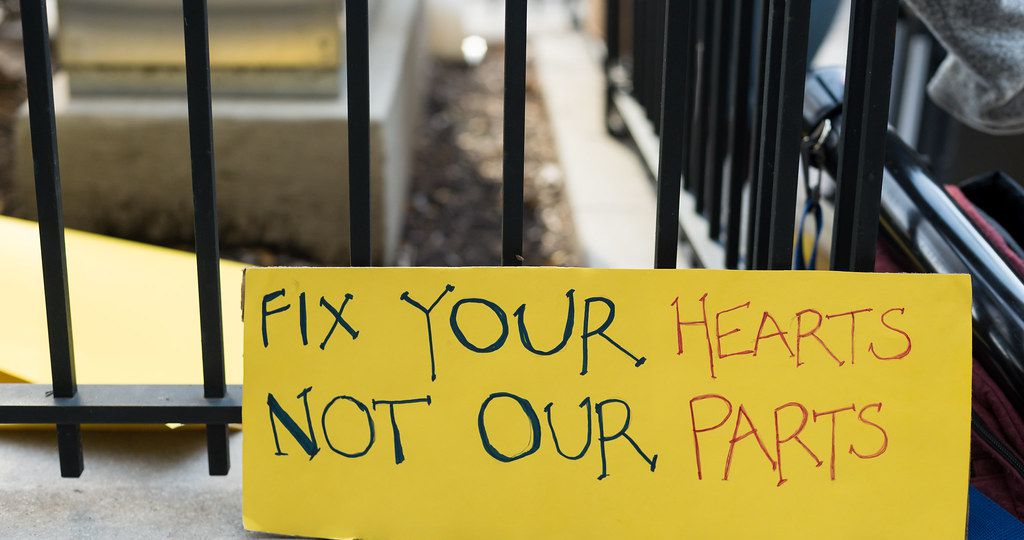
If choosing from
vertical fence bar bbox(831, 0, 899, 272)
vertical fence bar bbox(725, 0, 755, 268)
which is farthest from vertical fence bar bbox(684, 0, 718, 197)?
vertical fence bar bbox(831, 0, 899, 272)

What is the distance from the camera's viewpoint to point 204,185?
143 cm

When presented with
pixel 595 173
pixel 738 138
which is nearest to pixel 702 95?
pixel 738 138

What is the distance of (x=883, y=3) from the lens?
1.34m

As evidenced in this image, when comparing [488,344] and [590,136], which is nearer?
[488,344]

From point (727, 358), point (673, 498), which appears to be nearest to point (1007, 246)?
point (727, 358)

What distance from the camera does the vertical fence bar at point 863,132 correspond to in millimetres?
1358

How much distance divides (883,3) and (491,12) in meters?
7.14

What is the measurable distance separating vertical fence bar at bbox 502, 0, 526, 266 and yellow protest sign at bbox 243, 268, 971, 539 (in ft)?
0.29

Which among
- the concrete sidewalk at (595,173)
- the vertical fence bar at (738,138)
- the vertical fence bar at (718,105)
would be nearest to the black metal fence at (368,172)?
the vertical fence bar at (738,138)

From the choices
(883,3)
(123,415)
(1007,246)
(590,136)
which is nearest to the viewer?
(883,3)

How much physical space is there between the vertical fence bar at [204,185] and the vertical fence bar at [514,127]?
1.23 ft

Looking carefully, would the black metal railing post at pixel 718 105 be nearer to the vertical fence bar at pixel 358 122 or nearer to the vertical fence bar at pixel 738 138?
the vertical fence bar at pixel 738 138

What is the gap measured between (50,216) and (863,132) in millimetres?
1069

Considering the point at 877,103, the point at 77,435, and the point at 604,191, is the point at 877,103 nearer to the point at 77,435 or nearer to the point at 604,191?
the point at 77,435
